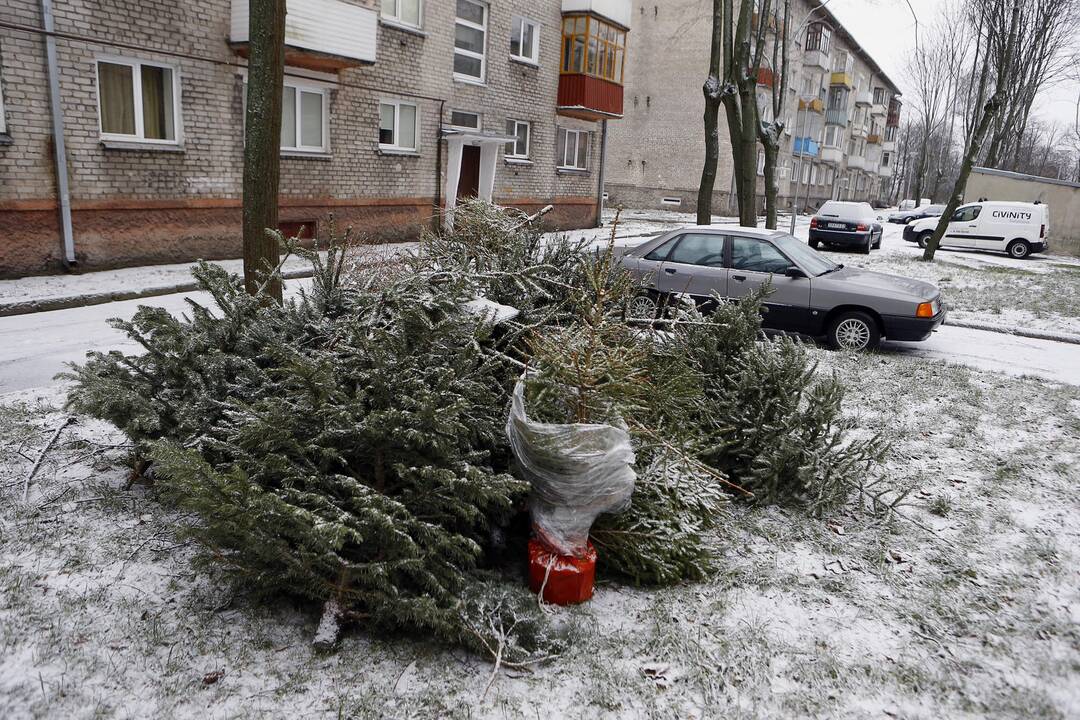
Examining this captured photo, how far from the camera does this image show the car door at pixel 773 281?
376 inches

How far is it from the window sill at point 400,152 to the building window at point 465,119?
1.62 meters

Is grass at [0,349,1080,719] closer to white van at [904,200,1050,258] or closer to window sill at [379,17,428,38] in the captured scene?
window sill at [379,17,428,38]

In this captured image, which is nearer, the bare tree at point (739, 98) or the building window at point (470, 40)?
the bare tree at point (739, 98)

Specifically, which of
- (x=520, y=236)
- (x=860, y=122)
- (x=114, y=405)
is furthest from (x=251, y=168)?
(x=860, y=122)

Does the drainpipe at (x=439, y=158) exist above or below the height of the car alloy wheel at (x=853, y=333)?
above

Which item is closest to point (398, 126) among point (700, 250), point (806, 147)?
point (700, 250)

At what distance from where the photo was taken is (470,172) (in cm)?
2097

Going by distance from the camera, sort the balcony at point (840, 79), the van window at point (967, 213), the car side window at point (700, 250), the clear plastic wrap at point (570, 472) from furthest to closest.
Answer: the balcony at point (840, 79) < the van window at point (967, 213) < the car side window at point (700, 250) < the clear plastic wrap at point (570, 472)

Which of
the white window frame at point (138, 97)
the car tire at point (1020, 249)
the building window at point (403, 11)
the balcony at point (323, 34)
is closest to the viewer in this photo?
the white window frame at point (138, 97)

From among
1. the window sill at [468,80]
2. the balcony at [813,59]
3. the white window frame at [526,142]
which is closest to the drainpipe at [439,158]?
the window sill at [468,80]

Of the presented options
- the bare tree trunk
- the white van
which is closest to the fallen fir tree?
the bare tree trunk

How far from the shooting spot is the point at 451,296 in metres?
4.37

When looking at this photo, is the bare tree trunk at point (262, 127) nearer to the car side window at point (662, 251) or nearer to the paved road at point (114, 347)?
the paved road at point (114, 347)

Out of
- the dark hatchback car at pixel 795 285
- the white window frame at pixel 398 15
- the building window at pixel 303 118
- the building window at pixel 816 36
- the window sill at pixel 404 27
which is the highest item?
the building window at pixel 816 36
